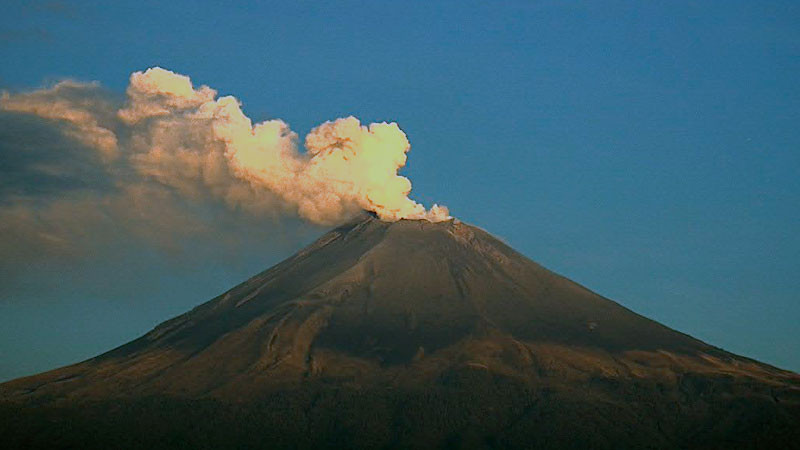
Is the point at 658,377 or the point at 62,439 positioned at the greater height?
the point at 658,377

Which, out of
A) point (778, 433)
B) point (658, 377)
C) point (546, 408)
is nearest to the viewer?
point (778, 433)

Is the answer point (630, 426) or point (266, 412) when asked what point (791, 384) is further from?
point (266, 412)

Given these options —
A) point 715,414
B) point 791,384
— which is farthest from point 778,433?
point 791,384

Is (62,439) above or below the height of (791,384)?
below

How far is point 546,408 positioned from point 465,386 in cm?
1432

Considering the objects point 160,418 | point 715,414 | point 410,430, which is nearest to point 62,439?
point 160,418

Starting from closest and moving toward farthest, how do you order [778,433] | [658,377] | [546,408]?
1. [778,433]
2. [546,408]
3. [658,377]

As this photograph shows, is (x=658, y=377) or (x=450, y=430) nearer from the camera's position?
(x=450, y=430)

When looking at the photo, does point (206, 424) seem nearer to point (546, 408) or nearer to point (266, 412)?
point (266, 412)

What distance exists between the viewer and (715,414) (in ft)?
599

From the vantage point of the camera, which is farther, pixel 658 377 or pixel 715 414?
pixel 658 377

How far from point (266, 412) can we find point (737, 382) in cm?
7344

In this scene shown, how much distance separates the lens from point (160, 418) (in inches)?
7283

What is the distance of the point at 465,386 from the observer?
632 feet
